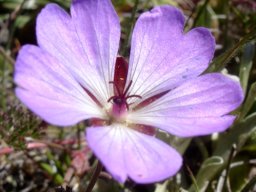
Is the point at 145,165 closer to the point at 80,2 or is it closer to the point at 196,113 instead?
the point at 196,113

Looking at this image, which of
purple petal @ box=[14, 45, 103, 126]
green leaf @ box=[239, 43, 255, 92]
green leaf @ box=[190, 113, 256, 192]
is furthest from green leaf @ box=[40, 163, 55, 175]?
green leaf @ box=[239, 43, 255, 92]

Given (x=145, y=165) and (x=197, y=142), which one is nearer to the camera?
(x=145, y=165)

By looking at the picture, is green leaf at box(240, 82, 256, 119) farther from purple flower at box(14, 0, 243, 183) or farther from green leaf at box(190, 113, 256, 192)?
purple flower at box(14, 0, 243, 183)

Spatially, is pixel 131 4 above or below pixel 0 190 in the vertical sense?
above

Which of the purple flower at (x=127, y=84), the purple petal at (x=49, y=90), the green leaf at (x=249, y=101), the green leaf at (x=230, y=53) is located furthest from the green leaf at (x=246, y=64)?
the purple petal at (x=49, y=90)

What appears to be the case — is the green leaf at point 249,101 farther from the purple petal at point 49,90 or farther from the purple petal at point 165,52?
the purple petal at point 49,90

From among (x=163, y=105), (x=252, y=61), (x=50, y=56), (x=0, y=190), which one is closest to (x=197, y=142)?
(x=252, y=61)

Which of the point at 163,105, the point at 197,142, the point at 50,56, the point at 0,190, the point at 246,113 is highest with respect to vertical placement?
the point at 50,56

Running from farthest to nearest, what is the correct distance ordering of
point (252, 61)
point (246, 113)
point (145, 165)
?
point (252, 61) < point (246, 113) < point (145, 165)
